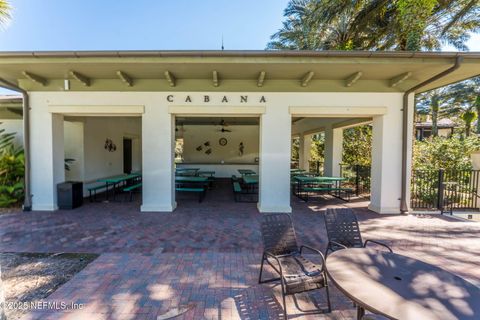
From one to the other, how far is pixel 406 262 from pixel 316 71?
15.0 ft

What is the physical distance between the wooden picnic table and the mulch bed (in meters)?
3.33

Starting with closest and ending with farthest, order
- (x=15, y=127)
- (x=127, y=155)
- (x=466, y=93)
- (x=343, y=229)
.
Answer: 1. (x=343, y=229)
2. (x=15, y=127)
3. (x=127, y=155)
4. (x=466, y=93)

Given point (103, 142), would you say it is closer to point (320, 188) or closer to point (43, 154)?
point (43, 154)

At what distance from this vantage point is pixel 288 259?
2.89 m

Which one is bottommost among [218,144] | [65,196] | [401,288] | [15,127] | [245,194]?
[245,194]

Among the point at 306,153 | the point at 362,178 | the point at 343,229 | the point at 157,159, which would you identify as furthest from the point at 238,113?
the point at 306,153

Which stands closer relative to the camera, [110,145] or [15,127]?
[15,127]

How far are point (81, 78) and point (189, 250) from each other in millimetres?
5119

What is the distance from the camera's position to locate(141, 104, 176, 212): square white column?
621cm

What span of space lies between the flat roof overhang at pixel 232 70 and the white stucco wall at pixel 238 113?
0.23 m

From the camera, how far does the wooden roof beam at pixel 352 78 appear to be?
18.2 feet

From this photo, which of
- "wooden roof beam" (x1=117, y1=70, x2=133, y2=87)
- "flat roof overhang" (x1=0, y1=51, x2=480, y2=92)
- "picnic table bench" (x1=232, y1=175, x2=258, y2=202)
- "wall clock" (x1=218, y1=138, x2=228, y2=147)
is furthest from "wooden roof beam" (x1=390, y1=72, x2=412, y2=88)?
"wall clock" (x1=218, y1=138, x2=228, y2=147)

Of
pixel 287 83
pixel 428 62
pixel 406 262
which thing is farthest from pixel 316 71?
pixel 406 262

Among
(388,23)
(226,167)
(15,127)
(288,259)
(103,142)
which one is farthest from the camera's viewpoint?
(226,167)
